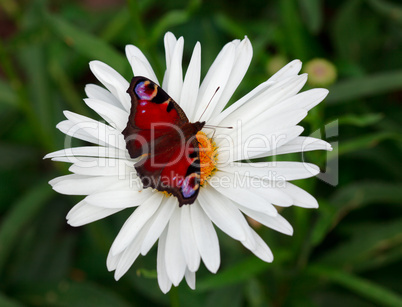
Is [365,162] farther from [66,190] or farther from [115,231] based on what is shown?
[66,190]

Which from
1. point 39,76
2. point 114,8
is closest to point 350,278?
point 39,76

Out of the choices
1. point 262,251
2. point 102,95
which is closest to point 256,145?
point 262,251

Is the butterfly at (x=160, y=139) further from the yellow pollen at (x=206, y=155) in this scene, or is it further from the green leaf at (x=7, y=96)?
the green leaf at (x=7, y=96)

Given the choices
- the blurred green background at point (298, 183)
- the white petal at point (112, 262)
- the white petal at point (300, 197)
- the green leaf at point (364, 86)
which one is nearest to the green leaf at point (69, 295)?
the blurred green background at point (298, 183)

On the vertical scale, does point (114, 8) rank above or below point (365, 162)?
above

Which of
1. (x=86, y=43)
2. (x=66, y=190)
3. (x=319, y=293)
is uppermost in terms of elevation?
(x=86, y=43)

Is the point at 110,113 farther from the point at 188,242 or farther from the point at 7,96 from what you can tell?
the point at 7,96
